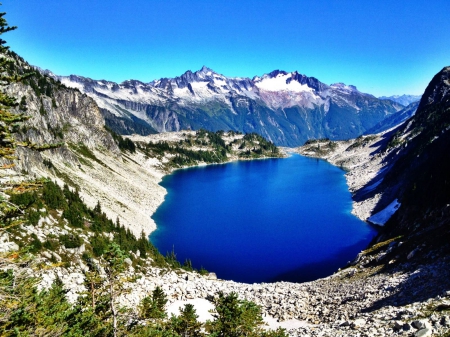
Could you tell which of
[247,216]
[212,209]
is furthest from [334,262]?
[212,209]

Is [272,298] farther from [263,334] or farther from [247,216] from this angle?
[247,216]

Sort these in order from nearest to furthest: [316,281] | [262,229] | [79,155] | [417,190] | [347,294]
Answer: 1. [347,294]
2. [316,281]
3. [417,190]
4. [262,229]
5. [79,155]

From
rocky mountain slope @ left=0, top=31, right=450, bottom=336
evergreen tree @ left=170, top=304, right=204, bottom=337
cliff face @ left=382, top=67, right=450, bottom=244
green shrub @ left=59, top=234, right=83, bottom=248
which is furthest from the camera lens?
cliff face @ left=382, top=67, right=450, bottom=244

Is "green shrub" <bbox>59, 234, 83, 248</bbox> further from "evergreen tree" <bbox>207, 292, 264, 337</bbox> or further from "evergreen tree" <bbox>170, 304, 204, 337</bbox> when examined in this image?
"evergreen tree" <bbox>207, 292, 264, 337</bbox>

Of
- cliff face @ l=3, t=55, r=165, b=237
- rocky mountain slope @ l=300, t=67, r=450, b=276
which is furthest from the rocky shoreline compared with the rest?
cliff face @ l=3, t=55, r=165, b=237

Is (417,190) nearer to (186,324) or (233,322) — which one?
(233,322)

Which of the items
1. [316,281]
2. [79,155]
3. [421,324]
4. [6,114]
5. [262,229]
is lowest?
[262,229]

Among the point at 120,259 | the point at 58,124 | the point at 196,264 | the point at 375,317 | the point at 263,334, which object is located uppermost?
the point at 58,124

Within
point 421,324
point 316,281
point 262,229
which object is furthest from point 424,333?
point 262,229
